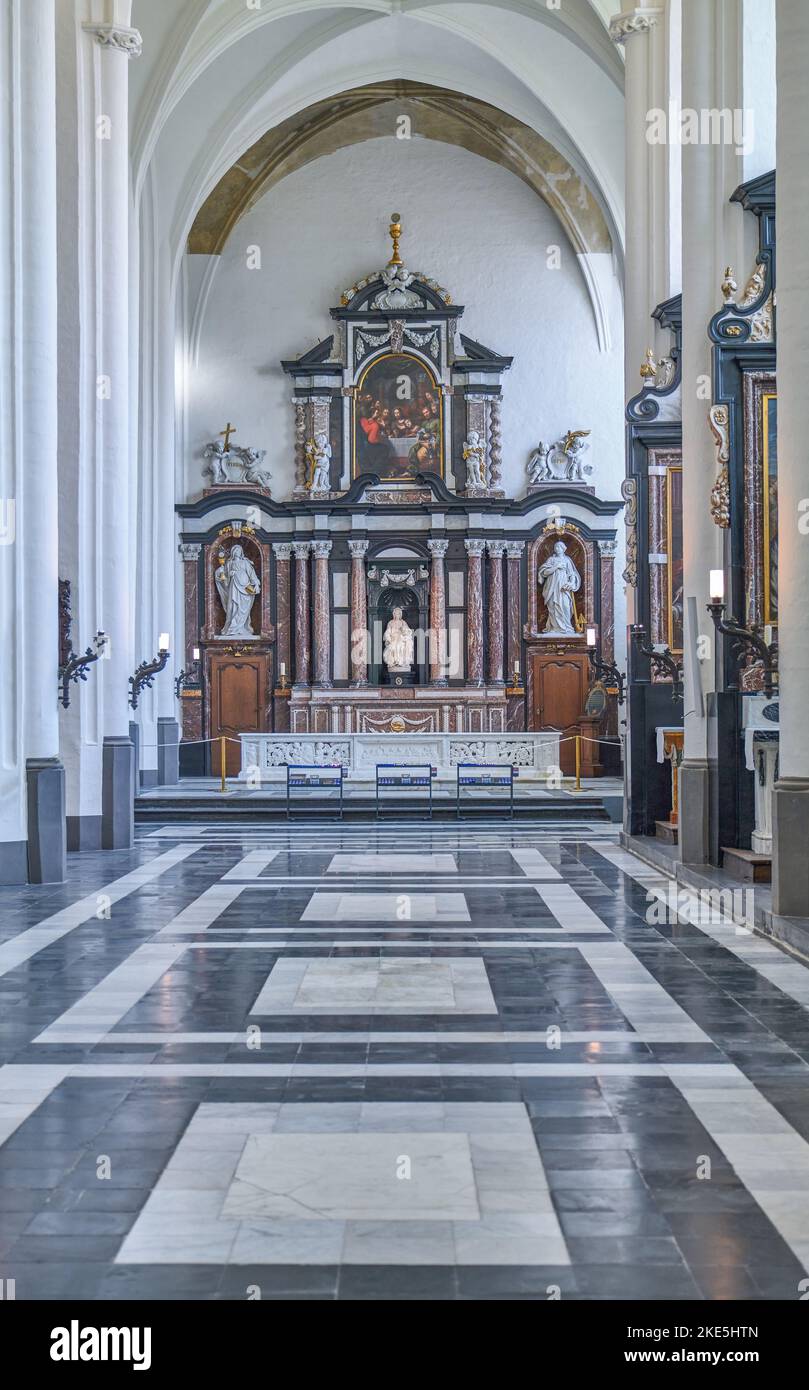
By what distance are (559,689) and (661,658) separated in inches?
512

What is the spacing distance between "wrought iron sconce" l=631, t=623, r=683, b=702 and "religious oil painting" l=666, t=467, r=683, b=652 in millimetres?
225

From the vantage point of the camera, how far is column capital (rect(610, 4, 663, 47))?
16984 mm

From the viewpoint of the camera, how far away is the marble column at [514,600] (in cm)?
2802

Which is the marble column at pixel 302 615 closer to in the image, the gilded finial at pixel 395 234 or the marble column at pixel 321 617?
the marble column at pixel 321 617

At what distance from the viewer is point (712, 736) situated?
479 inches

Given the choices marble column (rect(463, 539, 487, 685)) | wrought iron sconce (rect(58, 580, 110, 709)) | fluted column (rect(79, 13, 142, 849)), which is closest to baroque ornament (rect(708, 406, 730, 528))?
wrought iron sconce (rect(58, 580, 110, 709))

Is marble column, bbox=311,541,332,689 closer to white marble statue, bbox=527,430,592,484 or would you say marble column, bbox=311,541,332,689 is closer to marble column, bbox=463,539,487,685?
marble column, bbox=463,539,487,685

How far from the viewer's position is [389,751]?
23500 millimetres

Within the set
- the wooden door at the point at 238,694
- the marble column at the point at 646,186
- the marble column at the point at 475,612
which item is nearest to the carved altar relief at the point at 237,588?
the wooden door at the point at 238,694

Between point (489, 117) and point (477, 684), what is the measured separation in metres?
11.1

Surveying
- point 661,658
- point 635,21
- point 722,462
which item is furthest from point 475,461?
point 722,462

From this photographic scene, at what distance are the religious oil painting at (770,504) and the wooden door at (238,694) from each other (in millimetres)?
17156

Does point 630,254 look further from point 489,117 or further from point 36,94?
point 489,117
